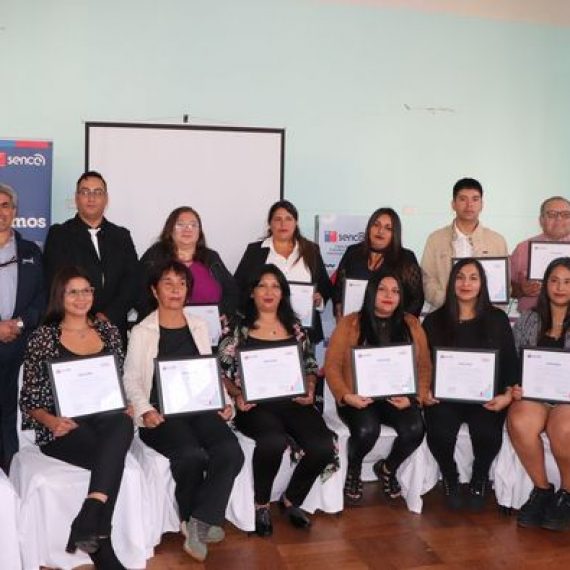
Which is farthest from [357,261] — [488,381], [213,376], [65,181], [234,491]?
[65,181]

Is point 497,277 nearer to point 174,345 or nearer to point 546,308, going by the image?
point 546,308

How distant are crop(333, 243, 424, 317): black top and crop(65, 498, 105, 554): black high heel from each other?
6.90 feet

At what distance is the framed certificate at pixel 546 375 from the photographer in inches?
145

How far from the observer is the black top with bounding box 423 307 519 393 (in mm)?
3877

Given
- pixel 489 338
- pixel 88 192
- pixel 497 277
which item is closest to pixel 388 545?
pixel 489 338

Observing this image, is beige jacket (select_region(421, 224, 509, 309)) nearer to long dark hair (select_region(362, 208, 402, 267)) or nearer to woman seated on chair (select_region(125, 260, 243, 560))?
long dark hair (select_region(362, 208, 402, 267))

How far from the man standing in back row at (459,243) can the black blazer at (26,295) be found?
8.05ft

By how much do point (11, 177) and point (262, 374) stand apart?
274 cm

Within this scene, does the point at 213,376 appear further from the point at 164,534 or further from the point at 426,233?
the point at 426,233

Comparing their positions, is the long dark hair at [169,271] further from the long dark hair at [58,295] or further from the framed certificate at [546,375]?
the framed certificate at [546,375]

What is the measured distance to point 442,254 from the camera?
179 inches

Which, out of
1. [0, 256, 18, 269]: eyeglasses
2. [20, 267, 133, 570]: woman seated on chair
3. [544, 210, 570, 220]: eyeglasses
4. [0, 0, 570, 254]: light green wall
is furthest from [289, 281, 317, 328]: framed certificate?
[0, 0, 570, 254]: light green wall

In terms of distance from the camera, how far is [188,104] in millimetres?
5645

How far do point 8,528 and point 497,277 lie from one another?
10.1 feet
